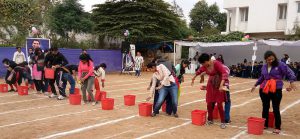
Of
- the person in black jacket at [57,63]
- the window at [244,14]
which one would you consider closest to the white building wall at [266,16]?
the window at [244,14]

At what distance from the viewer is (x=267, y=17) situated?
95.2 ft

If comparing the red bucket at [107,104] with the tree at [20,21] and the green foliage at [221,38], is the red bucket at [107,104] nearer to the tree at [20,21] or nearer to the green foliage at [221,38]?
the tree at [20,21]

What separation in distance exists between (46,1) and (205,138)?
74.5 ft

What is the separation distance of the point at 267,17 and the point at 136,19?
11.8 metres

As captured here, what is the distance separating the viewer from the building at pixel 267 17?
27406 mm

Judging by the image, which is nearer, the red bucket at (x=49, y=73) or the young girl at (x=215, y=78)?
the young girl at (x=215, y=78)

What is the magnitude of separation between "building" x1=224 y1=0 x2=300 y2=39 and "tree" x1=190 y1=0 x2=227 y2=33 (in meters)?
12.7

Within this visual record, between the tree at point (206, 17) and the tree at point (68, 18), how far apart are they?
63.1 feet

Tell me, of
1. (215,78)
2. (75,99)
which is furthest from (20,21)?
(215,78)

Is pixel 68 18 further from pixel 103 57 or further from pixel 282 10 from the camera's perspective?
pixel 282 10

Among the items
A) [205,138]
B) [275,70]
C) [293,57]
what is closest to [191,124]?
[205,138]

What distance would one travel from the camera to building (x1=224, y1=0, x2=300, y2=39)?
89.9 feet

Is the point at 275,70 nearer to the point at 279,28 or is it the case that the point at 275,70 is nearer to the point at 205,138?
the point at 205,138

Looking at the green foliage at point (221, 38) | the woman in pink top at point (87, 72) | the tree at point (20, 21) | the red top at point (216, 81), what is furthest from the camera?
the green foliage at point (221, 38)
